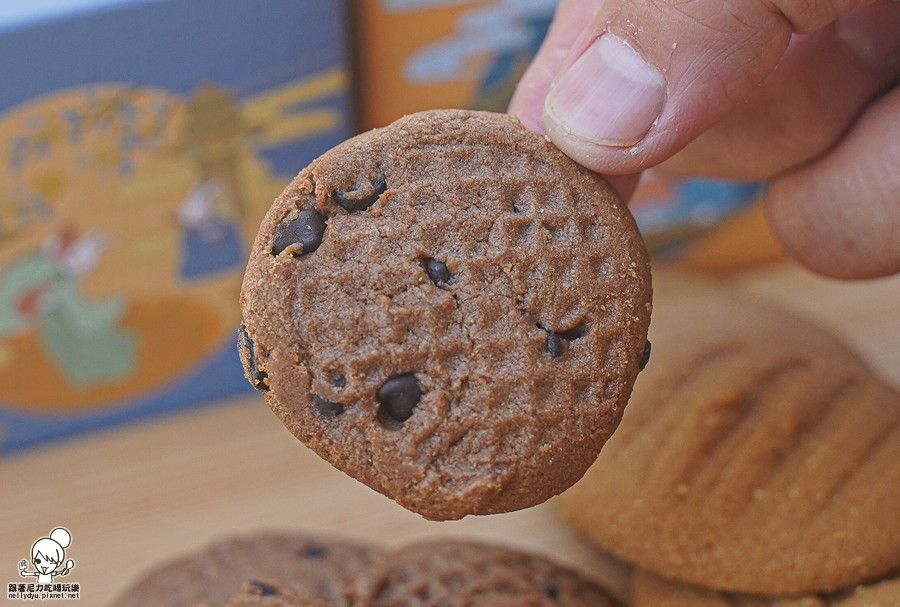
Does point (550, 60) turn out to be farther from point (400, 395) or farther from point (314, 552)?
point (314, 552)

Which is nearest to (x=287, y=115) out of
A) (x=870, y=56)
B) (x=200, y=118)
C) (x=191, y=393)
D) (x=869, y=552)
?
(x=200, y=118)

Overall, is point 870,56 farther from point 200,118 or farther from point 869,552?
point 200,118

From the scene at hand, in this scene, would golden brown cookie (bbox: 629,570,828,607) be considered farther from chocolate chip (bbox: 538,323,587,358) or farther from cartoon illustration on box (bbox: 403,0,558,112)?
cartoon illustration on box (bbox: 403,0,558,112)

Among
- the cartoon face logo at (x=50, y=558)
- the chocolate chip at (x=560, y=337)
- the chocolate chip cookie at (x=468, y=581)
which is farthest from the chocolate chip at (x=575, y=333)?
the cartoon face logo at (x=50, y=558)

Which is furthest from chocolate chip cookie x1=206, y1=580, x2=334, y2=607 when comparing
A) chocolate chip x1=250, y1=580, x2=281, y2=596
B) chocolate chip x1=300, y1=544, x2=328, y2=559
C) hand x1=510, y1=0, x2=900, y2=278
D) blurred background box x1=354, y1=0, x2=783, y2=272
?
blurred background box x1=354, y1=0, x2=783, y2=272

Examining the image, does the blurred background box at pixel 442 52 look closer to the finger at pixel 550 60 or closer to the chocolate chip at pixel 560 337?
the finger at pixel 550 60

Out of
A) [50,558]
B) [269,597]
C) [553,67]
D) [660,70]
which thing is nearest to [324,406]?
[269,597]
